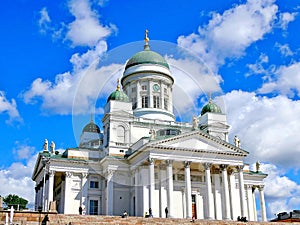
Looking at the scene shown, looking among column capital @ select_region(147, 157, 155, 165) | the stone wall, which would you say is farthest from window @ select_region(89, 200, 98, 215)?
the stone wall

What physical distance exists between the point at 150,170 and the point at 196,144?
7937 mm

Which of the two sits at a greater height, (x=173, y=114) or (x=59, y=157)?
(x=173, y=114)

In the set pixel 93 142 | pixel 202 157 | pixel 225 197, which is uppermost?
pixel 93 142

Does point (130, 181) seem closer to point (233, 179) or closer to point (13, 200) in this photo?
point (233, 179)

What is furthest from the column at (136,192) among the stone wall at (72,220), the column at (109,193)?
the stone wall at (72,220)

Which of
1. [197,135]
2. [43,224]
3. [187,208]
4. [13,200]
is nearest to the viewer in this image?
[43,224]

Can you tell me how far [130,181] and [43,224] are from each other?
27.1 m

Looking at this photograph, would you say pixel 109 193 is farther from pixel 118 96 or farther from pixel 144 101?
pixel 144 101

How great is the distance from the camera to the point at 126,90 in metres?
77.2

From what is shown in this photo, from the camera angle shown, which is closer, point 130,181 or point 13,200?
point 130,181

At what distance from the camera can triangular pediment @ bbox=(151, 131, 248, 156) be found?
2312 inches

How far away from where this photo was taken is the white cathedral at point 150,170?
193ft

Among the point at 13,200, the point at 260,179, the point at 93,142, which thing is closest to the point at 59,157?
the point at 93,142

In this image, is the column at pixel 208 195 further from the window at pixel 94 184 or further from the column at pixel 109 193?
the window at pixel 94 184
